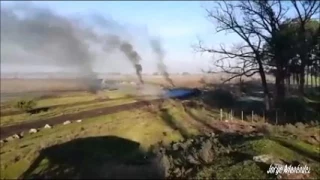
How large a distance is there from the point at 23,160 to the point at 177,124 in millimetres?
10561

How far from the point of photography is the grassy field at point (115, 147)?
42.2ft

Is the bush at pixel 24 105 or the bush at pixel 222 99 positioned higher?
the bush at pixel 222 99

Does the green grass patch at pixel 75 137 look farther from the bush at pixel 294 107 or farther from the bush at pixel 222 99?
the bush at pixel 294 107

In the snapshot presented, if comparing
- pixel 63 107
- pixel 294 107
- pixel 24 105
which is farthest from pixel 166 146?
pixel 63 107

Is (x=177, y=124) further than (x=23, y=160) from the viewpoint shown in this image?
Yes

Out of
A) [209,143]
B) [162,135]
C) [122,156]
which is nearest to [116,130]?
[162,135]

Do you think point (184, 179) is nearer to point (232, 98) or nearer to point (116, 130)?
point (116, 130)

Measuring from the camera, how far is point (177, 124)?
2500 cm

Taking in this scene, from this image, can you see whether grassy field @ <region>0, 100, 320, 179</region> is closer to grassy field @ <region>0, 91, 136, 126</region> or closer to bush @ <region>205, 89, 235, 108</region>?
bush @ <region>205, 89, 235, 108</region>

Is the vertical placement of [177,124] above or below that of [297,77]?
below

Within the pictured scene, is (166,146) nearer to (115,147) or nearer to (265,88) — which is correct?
(115,147)

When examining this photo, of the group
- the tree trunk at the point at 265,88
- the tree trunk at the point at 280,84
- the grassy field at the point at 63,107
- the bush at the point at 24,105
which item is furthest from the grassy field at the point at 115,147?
the bush at the point at 24,105

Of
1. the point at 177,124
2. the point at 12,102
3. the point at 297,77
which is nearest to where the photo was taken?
the point at 177,124

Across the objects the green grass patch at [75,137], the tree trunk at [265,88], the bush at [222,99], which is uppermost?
the tree trunk at [265,88]
